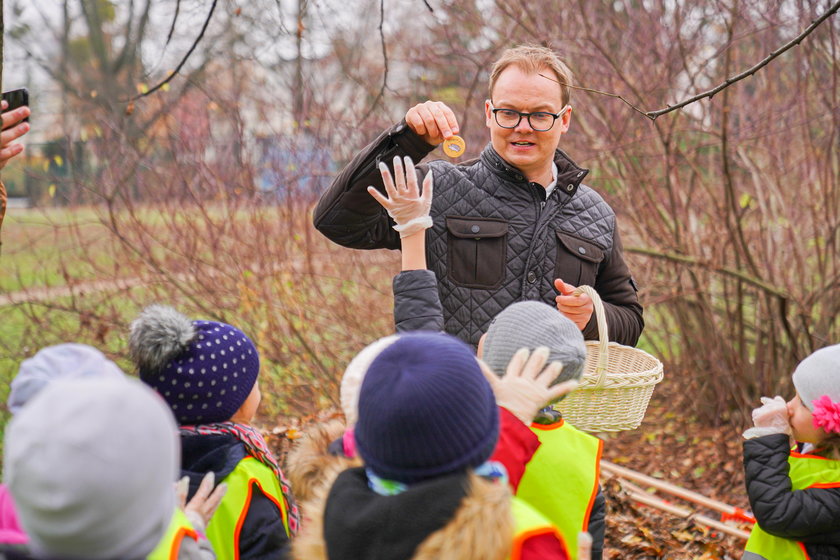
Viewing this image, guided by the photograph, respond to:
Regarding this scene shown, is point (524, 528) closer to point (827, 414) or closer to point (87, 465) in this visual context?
point (87, 465)

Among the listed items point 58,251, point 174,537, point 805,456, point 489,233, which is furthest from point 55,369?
point 58,251

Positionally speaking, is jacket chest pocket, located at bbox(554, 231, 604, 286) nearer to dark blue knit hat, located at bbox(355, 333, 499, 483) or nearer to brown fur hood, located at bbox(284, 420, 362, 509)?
brown fur hood, located at bbox(284, 420, 362, 509)

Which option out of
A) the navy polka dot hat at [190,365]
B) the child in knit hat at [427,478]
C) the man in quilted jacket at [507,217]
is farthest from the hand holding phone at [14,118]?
the child in knit hat at [427,478]

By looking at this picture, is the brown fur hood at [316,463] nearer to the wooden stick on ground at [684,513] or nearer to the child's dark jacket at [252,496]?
the child's dark jacket at [252,496]

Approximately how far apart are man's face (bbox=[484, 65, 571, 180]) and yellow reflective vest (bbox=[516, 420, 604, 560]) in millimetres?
994

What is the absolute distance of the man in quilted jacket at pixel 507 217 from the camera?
2.73 metres

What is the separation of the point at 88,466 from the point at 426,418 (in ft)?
1.95

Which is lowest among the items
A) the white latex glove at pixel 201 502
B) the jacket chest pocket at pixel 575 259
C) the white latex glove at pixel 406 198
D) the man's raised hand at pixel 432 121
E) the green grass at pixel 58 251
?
the green grass at pixel 58 251

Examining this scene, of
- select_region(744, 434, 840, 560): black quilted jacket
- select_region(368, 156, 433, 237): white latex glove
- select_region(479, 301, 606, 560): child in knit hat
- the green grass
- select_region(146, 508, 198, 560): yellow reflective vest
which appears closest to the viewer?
select_region(146, 508, 198, 560): yellow reflective vest

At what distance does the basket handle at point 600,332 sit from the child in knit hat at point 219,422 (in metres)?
1.03

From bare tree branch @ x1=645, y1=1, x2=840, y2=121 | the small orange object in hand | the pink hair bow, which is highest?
bare tree branch @ x1=645, y1=1, x2=840, y2=121

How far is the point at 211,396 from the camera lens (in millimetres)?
2348

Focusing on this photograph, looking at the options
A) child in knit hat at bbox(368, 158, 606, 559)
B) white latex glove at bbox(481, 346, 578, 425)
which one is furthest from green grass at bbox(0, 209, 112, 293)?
white latex glove at bbox(481, 346, 578, 425)

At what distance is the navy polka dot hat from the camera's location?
229 centimetres
